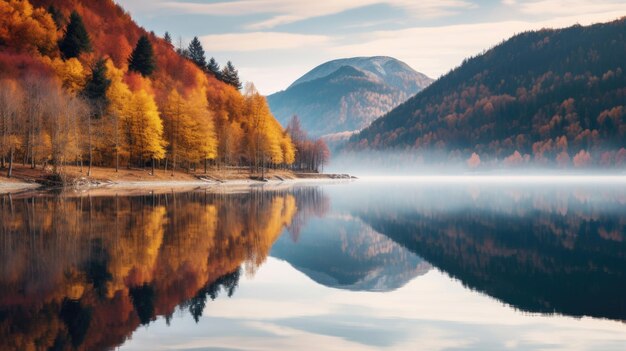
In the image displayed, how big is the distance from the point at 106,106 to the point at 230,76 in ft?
250

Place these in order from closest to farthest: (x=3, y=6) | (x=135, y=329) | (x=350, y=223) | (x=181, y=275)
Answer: (x=135, y=329) < (x=181, y=275) < (x=350, y=223) < (x=3, y=6)

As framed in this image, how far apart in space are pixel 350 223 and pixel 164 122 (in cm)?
6787

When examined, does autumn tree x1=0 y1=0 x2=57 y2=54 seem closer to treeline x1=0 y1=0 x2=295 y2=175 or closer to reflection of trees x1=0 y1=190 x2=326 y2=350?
treeline x1=0 y1=0 x2=295 y2=175

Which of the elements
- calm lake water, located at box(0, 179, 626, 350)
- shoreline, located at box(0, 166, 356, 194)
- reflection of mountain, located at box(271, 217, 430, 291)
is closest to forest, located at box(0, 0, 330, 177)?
shoreline, located at box(0, 166, 356, 194)

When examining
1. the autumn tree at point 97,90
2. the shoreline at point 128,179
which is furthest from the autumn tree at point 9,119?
the autumn tree at point 97,90

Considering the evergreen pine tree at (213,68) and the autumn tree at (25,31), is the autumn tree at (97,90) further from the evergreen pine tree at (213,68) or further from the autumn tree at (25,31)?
the evergreen pine tree at (213,68)

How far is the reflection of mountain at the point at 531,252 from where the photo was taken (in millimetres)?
16672

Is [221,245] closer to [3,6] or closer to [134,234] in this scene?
[134,234]

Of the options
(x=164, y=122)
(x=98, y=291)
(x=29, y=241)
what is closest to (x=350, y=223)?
(x=29, y=241)

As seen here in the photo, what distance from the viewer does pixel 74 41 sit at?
112 meters

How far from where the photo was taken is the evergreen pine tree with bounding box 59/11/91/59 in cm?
11162

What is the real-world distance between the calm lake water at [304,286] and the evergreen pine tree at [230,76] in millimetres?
132404

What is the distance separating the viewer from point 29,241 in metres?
25.5

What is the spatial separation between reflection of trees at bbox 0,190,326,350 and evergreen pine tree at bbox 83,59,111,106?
56878 mm
